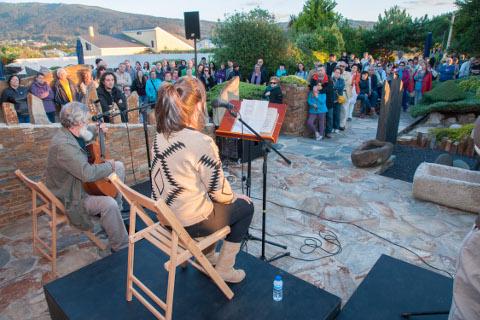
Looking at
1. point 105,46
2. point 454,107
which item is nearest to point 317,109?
point 454,107

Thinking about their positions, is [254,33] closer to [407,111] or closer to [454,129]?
[407,111]

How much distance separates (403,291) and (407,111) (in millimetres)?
11302

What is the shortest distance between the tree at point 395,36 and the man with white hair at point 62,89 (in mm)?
30473

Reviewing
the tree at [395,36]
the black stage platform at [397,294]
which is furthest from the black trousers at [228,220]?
the tree at [395,36]

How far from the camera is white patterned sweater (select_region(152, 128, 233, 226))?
7.16 ft

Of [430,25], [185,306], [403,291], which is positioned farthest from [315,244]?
[430,25]

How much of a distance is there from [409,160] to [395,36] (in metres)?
28.4

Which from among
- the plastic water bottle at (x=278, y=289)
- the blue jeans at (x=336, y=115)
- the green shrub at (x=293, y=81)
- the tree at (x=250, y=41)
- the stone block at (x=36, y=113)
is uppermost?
the tree at (x=250, y=41)

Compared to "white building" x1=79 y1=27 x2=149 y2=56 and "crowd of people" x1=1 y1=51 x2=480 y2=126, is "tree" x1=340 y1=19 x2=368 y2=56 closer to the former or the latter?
"crowd of people" x1=1 y1=51 x2=480 y2=126

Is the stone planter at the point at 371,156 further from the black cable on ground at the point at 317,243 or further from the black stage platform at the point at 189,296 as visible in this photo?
the black stage platform at the point at 189,296

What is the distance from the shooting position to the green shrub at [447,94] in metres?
10.3

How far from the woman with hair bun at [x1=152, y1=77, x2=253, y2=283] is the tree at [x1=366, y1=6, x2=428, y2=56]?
33.3 metres

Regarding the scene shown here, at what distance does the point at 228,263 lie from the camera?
2.68 m

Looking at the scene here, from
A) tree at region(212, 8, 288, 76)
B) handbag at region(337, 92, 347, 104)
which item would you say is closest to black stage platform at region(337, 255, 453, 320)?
handbag at region(337, 92, 347, 104)
